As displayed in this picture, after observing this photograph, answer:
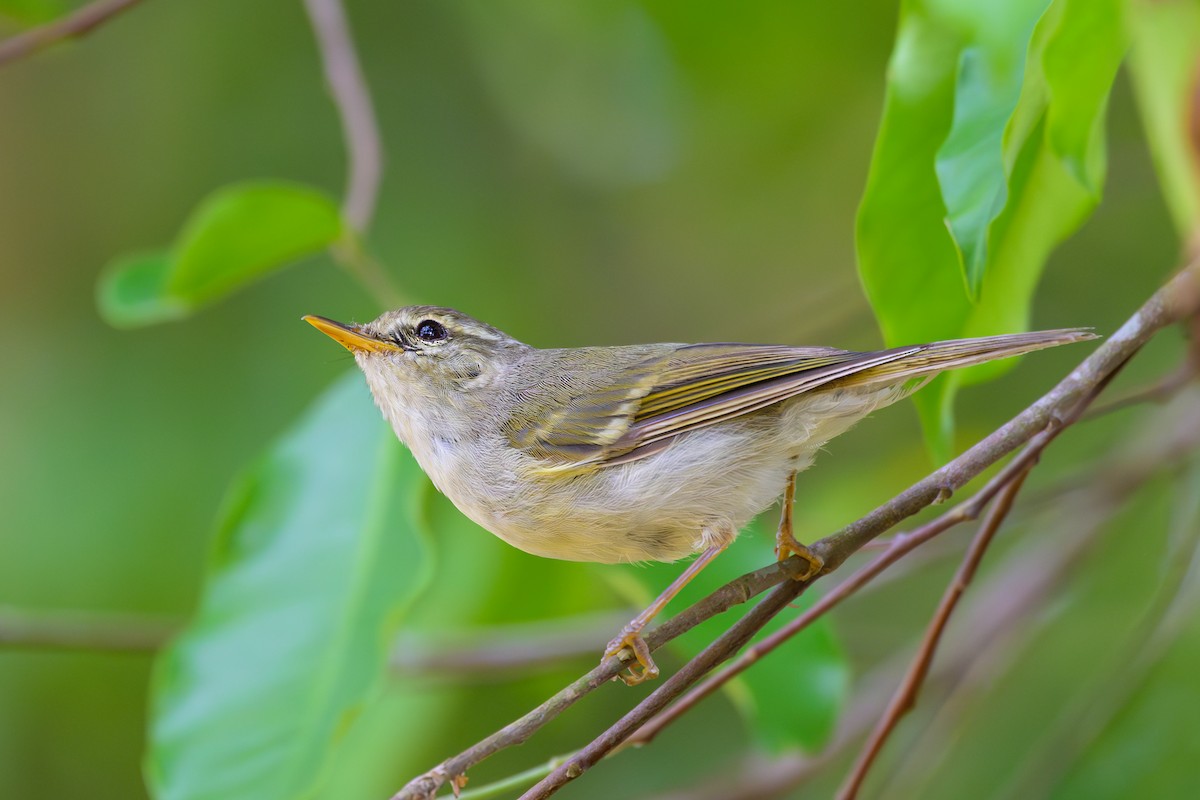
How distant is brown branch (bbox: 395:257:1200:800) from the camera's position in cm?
205

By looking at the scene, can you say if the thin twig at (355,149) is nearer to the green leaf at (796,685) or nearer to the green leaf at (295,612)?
the green leaf at (295,612)

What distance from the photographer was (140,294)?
Result: 365 centimetres

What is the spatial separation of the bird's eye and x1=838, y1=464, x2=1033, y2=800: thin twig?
5.49ft

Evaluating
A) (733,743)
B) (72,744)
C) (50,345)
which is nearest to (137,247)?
(50,345)

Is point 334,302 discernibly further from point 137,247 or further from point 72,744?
point 72,744

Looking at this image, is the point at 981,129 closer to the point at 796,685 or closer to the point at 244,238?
the point at 796,685

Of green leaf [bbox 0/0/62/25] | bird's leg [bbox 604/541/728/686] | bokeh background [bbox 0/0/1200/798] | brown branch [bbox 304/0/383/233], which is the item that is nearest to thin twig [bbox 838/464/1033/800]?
bird's leg [bbox 604/541/728/686]

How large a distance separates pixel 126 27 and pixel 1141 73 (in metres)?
5.19

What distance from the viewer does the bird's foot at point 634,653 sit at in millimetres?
2449

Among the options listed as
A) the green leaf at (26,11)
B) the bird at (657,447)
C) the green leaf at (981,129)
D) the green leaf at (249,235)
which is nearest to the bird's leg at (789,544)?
the bird at (657,447)

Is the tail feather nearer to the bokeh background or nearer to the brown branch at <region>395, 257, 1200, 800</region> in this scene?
the brown branch at <region>395, 257, 1200, 800</region>

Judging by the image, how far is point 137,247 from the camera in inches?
237

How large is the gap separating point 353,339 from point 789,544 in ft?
4.45

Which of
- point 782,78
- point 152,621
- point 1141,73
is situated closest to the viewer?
point 1141,73
